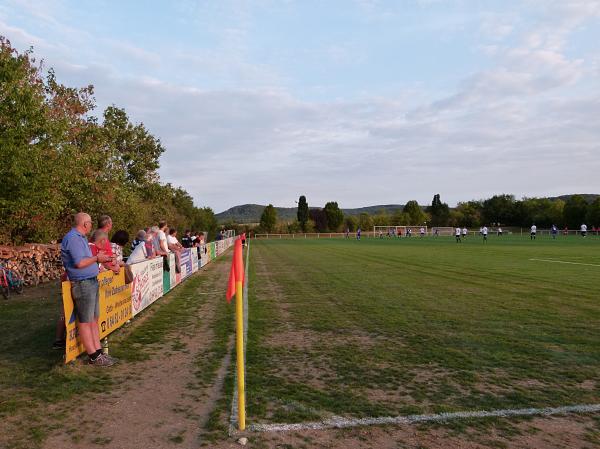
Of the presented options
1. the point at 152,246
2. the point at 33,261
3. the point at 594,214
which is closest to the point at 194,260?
the point at 33,261

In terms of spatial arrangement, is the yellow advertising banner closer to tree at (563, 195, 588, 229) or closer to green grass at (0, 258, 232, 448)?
green grass at (0, 258, 232, 448)

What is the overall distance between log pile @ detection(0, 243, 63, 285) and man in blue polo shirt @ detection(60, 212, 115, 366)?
8.40m

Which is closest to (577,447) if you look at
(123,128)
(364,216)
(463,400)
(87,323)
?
(463,400)

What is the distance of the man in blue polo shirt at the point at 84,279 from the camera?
5633 mm

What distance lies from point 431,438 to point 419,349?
110 inches

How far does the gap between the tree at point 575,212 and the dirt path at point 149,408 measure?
112600 millimetres

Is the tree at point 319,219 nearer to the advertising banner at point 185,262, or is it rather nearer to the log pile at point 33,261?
the advertising banner at point 185,262

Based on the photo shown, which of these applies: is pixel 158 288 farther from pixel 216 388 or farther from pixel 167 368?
pixel 216 388

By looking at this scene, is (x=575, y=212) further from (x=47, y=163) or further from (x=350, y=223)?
(x=47, y=163)

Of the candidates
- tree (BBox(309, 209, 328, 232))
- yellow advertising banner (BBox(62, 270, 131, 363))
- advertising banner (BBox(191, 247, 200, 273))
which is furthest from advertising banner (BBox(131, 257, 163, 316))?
tree (BBox(309, 209, 328, 232))

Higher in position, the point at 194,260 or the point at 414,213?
the point at 414,213

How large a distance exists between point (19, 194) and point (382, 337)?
1110 cm

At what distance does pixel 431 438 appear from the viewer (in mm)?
3895

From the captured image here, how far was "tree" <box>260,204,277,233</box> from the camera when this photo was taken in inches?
4156
